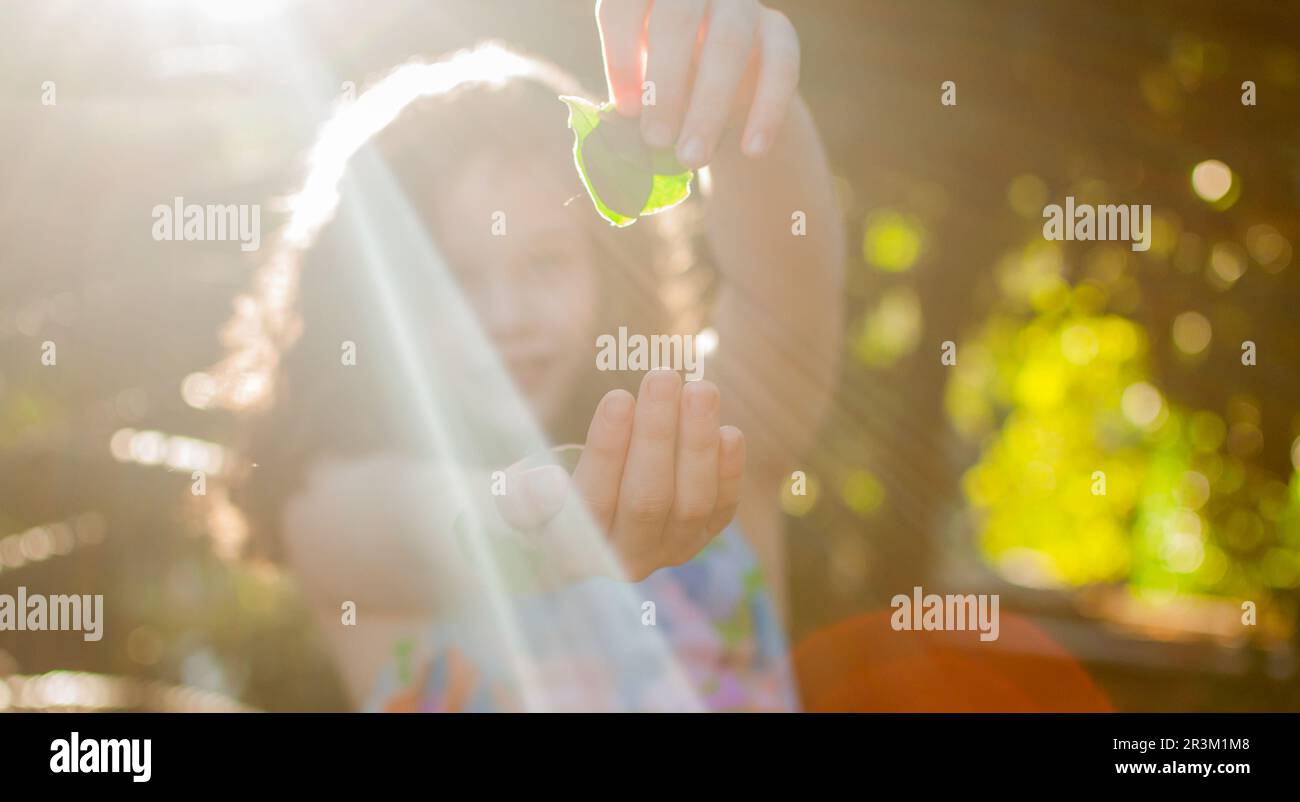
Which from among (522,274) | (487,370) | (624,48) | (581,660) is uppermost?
(624,48)

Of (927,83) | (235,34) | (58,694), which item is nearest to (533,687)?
(58,694)

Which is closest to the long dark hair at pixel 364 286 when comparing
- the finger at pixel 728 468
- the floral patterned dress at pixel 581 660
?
the floral patterned dress at pixel 581 660

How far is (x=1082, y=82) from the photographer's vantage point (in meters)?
1.95

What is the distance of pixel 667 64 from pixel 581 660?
0.80 m

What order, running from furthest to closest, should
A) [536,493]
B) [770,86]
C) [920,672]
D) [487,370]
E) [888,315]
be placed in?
1. [888,315]
2. [920,672]
3. [487,370]
4. [770,86]
5. [536,493]

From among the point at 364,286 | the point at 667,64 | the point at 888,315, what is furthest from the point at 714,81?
the point at 888,315

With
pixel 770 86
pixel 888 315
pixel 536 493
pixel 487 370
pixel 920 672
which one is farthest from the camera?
pixel 888 315

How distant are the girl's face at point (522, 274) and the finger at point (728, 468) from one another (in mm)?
411

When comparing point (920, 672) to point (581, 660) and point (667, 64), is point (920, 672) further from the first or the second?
point (667, 64)

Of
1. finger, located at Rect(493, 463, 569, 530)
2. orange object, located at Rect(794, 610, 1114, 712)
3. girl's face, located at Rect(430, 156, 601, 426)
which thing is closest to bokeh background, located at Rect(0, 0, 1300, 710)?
orange object, located at Rect(794, 610, 1114, 712)

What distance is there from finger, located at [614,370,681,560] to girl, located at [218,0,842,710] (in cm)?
28

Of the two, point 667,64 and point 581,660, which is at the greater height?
point 667,64

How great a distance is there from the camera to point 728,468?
86 centimetres

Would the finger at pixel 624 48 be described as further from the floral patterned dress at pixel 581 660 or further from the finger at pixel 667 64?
the floral patterned dress at pixel 581 660
